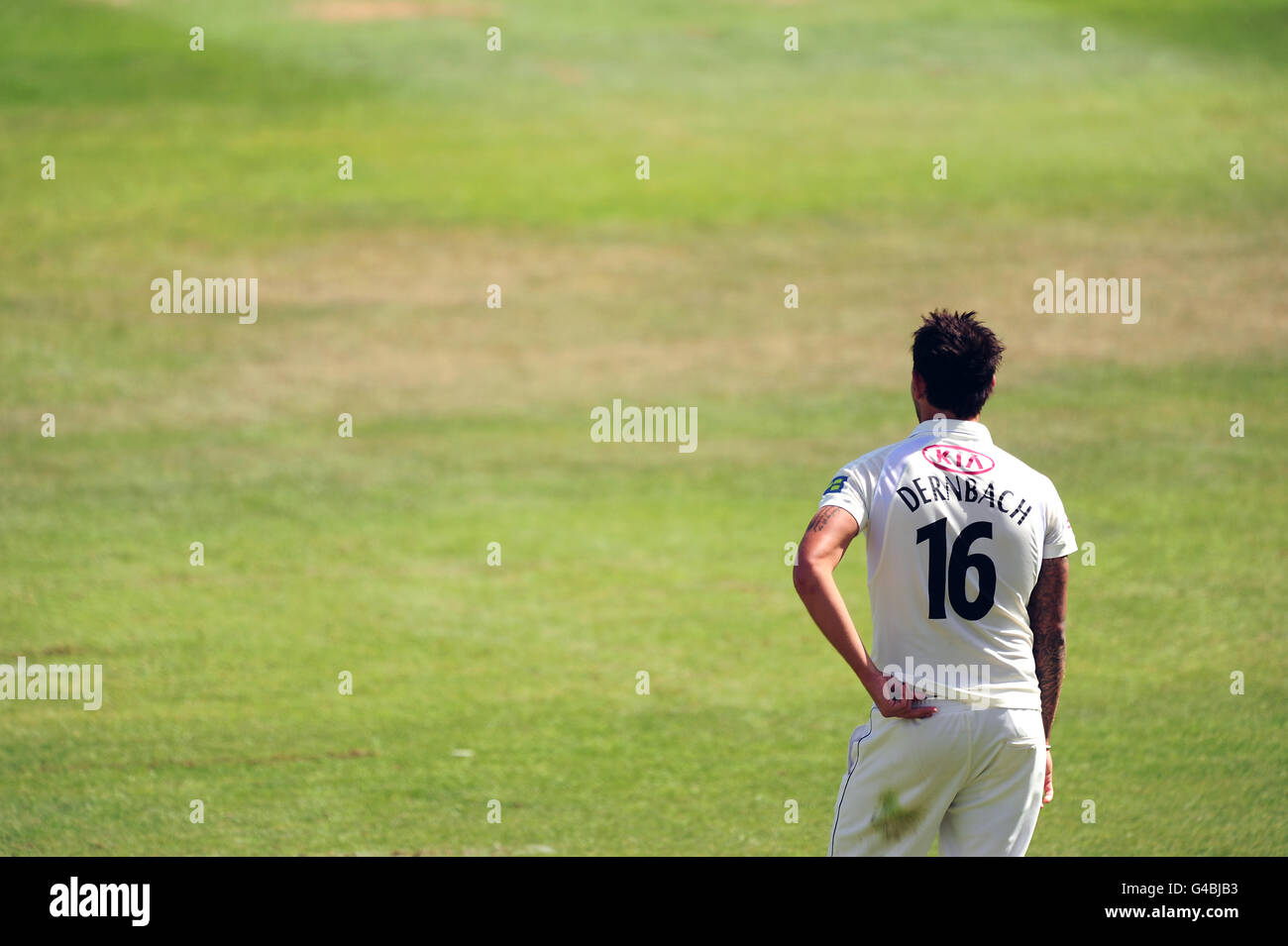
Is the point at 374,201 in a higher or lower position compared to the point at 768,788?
higher

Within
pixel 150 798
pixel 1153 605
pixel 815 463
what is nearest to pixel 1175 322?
pixel 815 463

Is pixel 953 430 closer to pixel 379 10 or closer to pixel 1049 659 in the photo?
pixel 1049 659

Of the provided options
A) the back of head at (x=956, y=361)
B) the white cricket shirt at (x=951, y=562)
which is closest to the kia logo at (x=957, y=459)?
the white cricket shirt at (x=951, y=562)

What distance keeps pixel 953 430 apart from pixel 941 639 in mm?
817

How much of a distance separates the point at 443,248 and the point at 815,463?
9.33 m

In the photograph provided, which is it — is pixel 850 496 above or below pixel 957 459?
below

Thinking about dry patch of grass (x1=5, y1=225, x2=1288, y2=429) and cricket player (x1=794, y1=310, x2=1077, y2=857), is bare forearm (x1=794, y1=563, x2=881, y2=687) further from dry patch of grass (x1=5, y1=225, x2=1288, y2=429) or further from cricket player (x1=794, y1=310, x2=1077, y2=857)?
dry patch of grass (x1=5, y1=225, x2=1288, y2=429)

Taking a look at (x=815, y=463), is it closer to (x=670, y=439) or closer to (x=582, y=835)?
(x=670, y=439)

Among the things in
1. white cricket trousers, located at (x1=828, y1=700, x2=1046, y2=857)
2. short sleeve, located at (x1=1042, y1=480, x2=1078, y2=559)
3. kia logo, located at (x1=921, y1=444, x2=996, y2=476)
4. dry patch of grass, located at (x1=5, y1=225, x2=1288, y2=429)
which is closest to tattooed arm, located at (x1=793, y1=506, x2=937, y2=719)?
white cricket trousers, located at (x1=828, y1=700, x2=1046, y2=857)

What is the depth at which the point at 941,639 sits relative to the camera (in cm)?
526

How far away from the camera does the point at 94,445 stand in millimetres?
17172

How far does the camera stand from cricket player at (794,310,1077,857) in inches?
205

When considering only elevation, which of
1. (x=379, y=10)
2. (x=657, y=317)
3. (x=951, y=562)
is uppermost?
(x=379, y=10)

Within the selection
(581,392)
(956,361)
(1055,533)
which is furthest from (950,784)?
(581,392)
